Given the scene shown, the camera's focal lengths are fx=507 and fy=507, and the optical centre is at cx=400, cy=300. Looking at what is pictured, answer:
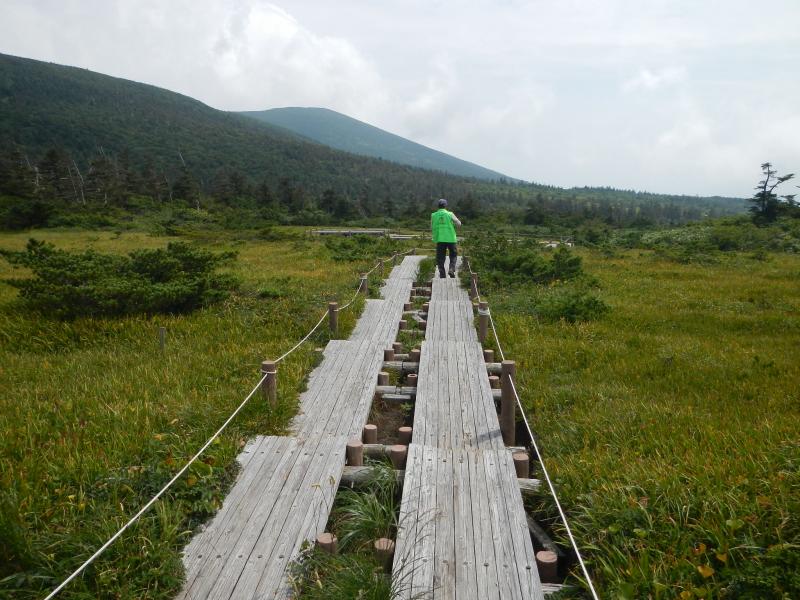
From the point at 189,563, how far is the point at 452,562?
198 cm

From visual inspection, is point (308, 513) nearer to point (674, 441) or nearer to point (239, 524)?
point (239, 524)

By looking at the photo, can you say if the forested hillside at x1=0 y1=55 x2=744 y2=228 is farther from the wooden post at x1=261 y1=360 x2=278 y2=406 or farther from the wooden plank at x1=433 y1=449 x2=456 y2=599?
the wooden plank at x1=433 y1=449 x2=456 y2=599

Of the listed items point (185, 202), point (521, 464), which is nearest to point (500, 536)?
point (521, 464)

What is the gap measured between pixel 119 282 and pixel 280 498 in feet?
25.5

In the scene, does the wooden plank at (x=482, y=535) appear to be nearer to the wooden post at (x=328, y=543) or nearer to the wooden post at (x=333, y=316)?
the wooden post at (x=328, y=543)

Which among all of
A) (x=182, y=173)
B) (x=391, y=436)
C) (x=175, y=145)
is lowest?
(x=391, y=436)

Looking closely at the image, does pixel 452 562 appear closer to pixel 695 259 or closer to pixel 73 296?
pixel 73 296

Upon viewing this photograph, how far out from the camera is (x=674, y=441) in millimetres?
5355

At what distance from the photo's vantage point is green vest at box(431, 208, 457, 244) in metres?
14.2

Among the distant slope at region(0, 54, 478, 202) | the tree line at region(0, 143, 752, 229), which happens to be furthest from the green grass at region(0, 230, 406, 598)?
the distant slope at region(0, 54, 478, 202)

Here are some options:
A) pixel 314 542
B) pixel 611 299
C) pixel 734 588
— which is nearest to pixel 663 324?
pixel 611 299

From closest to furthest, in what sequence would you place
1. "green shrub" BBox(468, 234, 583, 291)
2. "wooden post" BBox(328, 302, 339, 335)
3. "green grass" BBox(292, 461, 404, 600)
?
"green grass" BBox(292, 461, 404, 600) → "wooden post" BBox(328, 302, 339, 335) → "green shrub" BBox(468, 234, 583, 291)

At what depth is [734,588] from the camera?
3396 millimetres

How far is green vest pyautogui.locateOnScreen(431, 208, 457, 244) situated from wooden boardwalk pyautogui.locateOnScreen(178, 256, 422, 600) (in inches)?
289
